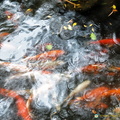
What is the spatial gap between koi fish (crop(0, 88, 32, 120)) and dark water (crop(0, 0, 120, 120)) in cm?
8

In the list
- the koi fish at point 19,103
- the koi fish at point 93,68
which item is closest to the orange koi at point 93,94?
the koi fish at point 93,68

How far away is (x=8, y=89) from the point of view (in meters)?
3.48

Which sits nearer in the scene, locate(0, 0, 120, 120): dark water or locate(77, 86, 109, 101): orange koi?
locate(0, 0, 120, 120): dark water

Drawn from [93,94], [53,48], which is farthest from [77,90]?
[53,48]

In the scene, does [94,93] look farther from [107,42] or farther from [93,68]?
[107,42]

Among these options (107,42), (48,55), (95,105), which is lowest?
(95,105)

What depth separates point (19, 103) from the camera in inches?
128

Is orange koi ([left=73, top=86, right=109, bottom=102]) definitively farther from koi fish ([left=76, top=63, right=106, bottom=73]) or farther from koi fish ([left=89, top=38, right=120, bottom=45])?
A: koi fish ([left=89, top=38, right=120, bottom=45])

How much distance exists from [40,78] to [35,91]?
0.34 meters

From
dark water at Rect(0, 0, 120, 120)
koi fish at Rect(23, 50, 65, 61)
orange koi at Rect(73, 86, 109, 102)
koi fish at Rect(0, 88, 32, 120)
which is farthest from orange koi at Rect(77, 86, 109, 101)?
koi fish at Rect(23, 50, 65, 61)

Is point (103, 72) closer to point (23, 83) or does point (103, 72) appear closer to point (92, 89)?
point (92, 89)

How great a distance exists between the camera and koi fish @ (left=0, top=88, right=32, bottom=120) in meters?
3.08

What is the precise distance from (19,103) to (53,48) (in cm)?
161

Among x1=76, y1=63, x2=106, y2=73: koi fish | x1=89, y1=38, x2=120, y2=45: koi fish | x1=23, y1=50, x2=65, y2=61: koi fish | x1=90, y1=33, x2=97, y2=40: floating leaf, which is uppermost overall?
x1=90, y1=33, x2=97, y2=40: floating leaf
